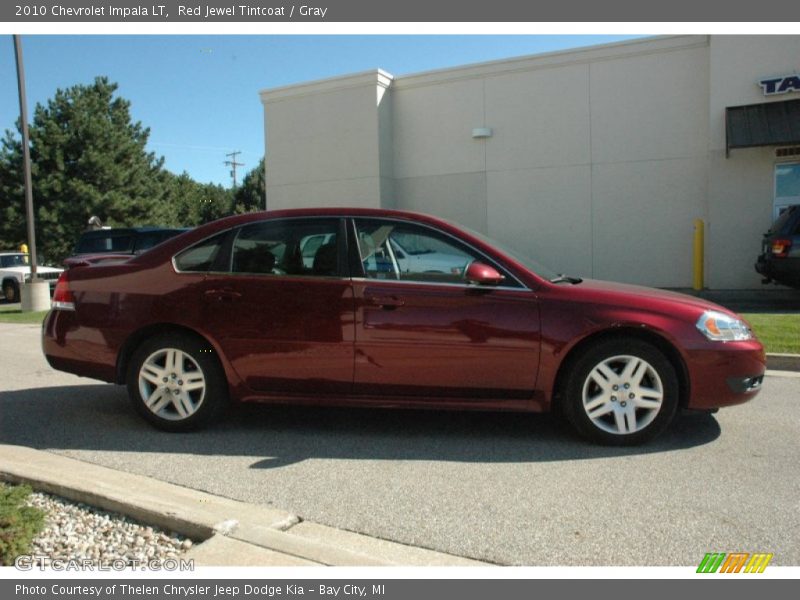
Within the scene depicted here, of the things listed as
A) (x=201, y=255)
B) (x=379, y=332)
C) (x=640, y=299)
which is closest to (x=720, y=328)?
(x=640, y=299)

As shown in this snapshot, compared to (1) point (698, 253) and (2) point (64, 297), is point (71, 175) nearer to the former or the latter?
(1) point (698, 253)

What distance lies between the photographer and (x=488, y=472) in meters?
4.18

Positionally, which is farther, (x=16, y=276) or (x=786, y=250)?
(x=16, y=276)

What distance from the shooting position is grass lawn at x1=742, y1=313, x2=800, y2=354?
7703 mm

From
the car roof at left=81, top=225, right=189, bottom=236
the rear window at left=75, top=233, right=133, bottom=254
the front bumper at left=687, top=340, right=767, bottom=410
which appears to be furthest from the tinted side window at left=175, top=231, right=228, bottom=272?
the rear window at left=75, top=233, right=133, bottom=254

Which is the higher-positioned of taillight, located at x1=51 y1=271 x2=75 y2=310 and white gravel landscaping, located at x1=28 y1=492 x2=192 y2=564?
taillight, located at x1=51 y1=271 x2=75 y2=310

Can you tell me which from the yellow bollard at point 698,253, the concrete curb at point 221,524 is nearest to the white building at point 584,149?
the yellow bollard at point 698,253

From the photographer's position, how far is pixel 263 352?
4.84 metres

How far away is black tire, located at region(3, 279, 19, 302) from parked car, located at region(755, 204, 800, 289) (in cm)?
2003

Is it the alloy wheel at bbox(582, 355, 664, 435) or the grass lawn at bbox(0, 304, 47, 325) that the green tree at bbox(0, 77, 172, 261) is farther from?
the alloy wheel at bbox(582, 355, 664, 435)

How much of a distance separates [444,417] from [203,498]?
2206 millimetres

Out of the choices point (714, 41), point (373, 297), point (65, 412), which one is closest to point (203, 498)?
point (373, 297)

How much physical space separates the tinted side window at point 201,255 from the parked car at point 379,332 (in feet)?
0.03

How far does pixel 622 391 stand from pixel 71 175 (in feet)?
134
